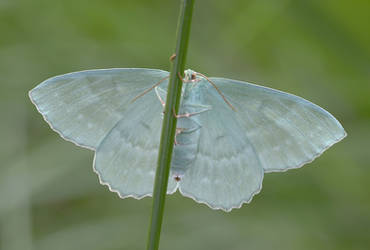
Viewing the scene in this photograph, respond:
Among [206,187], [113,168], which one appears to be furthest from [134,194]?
[206,187]

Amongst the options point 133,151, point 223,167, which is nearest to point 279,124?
point 223,167

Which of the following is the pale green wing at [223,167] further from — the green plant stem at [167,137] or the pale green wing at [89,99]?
the green plant stem at [167,137]

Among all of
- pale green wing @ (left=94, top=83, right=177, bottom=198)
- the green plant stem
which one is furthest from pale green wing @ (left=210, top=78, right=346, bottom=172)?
the green plant stem

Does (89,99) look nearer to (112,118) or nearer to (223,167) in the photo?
(112,118)

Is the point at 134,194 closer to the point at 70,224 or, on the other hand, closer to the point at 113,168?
the point at 113,168

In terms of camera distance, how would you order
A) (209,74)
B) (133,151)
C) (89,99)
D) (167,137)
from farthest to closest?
(209,74)
(133,151)
(89,99)
(167,137)

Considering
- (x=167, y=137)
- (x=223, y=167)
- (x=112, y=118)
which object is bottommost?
(x=223, y=167)
